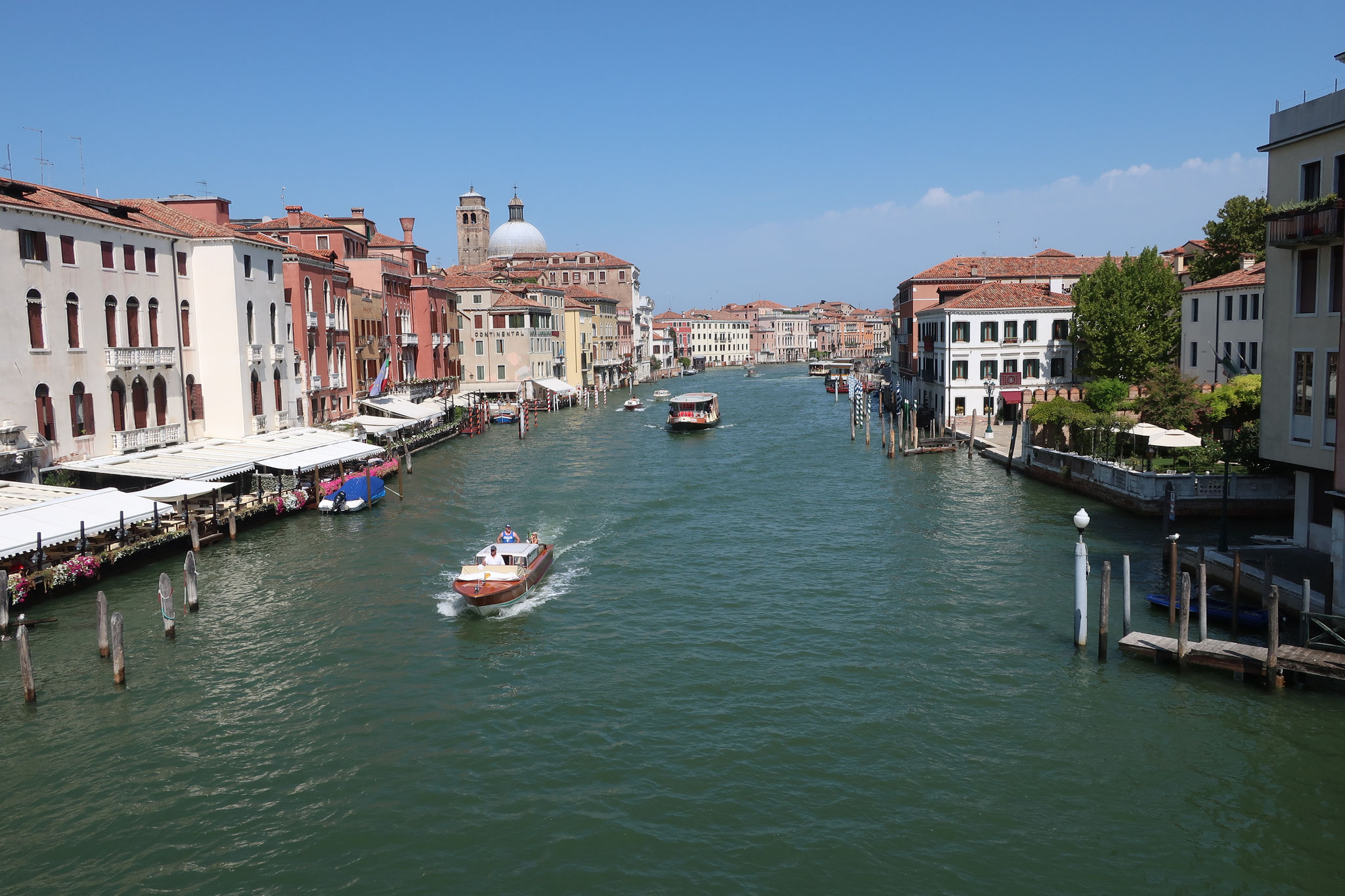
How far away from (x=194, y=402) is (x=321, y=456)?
5208 millimetres

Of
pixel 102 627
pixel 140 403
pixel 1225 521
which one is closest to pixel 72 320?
pixel 140 403

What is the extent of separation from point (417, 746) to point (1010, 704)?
910 centimetres

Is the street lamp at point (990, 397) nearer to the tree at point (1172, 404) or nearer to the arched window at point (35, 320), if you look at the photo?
the tree at point (1172, 404)

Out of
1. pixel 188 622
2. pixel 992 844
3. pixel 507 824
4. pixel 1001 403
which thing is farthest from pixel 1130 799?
pixel 1001 403

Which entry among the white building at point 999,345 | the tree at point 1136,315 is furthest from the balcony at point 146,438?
the tree at point 1136,315

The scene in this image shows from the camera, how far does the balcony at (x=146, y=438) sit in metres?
29.1

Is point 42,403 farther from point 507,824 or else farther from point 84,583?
point 507,824

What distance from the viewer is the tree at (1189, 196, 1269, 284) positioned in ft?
153

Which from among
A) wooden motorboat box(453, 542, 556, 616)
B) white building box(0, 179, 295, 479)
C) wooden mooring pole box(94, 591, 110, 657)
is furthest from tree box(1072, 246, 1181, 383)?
wooden mooring pole box(94, 591, 110, 657)

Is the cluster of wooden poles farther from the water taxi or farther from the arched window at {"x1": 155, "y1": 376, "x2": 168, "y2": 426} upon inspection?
the water taxi

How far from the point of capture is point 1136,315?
4559cm

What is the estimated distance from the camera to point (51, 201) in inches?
1088

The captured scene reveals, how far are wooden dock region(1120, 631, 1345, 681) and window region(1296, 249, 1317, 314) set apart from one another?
6686 mm

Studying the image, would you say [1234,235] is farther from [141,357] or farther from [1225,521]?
[141,357]
